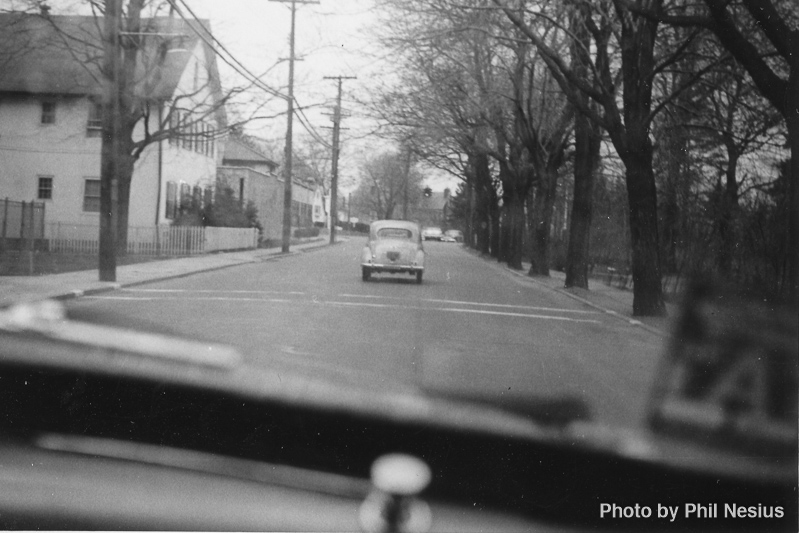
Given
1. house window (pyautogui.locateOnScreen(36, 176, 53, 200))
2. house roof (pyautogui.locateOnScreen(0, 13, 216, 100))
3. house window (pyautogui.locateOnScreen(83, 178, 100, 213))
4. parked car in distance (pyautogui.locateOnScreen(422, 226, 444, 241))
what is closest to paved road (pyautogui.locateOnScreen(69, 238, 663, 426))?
house window (pyautogui.locateOnScreen(36, 176, 53, 200))

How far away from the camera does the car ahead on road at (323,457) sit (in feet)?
16.8

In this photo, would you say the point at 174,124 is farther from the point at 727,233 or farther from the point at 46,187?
the point at 727,233

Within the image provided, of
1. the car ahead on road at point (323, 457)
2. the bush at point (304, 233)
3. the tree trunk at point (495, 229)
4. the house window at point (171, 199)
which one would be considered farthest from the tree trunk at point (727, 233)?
the bush at point (304, 233)

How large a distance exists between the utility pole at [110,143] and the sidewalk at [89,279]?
69cm

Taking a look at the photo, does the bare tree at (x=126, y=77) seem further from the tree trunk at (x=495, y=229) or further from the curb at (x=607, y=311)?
the tree trunk at (x=495, y=229)

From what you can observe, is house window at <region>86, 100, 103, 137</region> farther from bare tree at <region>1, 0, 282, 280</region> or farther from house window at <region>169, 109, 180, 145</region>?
house window at <region>169, 109, 180, 145</region>

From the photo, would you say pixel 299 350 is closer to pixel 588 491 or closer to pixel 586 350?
pixel 586 350

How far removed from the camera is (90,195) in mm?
23375

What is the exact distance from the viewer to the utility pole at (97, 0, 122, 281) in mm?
16609

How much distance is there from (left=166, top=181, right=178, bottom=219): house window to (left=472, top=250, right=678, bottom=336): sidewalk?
43.9 feet

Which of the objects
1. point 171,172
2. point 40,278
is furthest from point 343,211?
point 40,278

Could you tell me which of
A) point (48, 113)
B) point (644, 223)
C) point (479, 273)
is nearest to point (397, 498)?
point (644, 223)

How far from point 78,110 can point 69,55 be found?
1.70 m

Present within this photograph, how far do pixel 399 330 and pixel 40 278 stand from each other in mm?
7354
